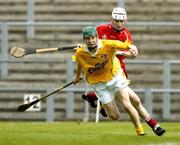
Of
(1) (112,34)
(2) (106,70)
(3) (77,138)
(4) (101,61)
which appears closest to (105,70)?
(2) (106,70)

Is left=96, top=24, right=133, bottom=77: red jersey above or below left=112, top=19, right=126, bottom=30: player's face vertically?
below

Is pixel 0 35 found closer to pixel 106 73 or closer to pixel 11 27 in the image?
pixel 11 27

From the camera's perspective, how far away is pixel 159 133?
1365 cm

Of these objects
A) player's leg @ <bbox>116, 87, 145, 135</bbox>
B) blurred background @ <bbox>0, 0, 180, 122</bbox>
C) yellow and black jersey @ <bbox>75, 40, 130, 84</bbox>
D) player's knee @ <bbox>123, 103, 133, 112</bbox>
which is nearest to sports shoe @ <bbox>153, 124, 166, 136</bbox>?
player's leg @ <bbox>116, 87, 145, 135</bbox>

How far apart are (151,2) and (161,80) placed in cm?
313

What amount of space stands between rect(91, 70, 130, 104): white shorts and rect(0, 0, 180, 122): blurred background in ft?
21.9

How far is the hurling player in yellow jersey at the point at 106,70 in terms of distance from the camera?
44.3 feet

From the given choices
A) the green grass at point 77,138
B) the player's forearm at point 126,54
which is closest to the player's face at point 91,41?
the player's forearm at point 126,54

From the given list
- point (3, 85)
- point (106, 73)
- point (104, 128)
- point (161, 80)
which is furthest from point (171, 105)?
point (106, 73)

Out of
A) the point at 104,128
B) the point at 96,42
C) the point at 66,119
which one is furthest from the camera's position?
the point at 66,119

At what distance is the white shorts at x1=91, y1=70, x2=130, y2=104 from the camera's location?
13.9m

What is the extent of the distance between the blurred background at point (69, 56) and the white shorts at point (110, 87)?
263 inches

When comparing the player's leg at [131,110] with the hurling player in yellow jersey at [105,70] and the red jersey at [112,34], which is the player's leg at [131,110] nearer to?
the hurling player in yellow jersey at [105,70]

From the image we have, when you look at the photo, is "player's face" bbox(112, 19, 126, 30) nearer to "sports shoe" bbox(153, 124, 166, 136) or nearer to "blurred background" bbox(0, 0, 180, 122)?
"sports shoe" bbox(153, 124, 166, 136)
